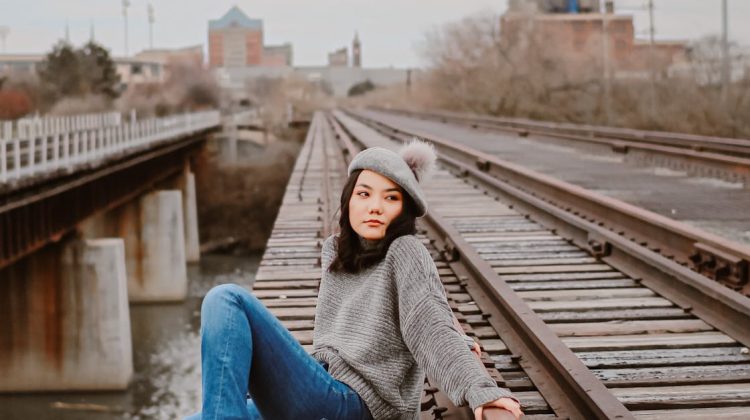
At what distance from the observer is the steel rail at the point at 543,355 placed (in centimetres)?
397

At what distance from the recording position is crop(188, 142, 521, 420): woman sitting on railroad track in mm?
3107

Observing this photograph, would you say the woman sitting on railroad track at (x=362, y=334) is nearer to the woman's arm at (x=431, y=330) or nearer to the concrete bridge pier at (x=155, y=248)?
the woman's arm at (x=431, y=330)

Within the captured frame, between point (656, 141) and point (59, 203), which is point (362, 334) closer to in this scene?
point (59, 203)

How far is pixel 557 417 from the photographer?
13.3 ft

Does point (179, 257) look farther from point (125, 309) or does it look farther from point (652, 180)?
point (652, 180)

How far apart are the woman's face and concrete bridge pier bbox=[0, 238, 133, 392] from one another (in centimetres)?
1852

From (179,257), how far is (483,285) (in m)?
28.1

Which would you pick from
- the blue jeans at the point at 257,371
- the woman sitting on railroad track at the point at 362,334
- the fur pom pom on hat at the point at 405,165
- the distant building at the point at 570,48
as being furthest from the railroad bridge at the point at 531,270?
the distant building at the point at 570,48

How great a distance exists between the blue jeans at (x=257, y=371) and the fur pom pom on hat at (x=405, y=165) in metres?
0.60

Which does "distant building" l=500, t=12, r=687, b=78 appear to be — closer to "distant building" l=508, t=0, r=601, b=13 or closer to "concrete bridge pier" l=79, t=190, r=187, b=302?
"concrete bridge pier" l=79, t=190, r=187, b=302

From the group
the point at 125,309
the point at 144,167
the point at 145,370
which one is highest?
the point at 144,167

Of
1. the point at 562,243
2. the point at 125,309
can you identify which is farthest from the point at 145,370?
the point at 562,243

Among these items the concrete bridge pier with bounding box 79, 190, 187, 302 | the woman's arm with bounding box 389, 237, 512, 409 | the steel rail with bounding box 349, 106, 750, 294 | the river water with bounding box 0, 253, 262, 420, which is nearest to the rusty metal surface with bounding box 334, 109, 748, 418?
the steel rail with bounding box 349, 106, 750, 294

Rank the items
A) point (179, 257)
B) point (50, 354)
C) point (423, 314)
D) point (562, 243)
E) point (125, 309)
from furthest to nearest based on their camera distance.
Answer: point (179, 257) < point (125, 309) < point (50, 354) < point (562, 243) < point (423, 314)
